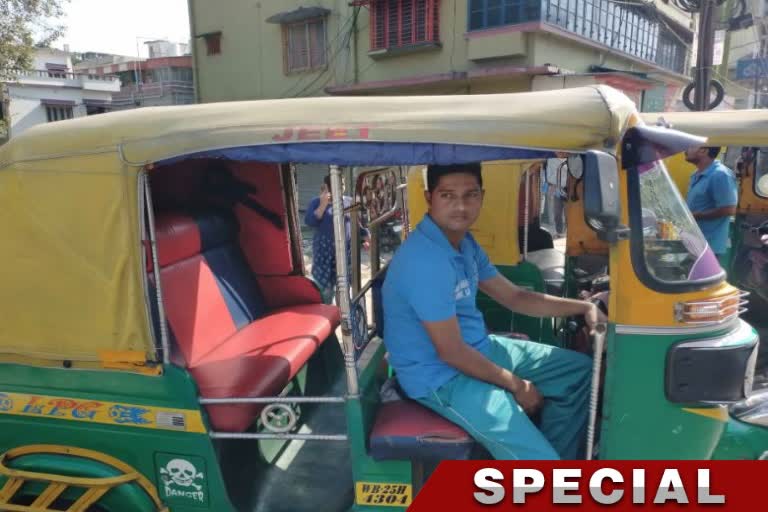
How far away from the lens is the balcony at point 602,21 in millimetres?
12281

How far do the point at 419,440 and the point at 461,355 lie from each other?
0.37 m

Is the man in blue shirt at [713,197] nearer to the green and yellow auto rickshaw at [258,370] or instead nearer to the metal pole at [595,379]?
the green and yellow auto rickshaw at [258,370]

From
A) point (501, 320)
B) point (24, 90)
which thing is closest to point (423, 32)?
point (501, 320)

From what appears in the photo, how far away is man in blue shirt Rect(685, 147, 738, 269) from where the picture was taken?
500 cm

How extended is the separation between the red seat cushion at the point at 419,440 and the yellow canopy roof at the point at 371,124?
1114 millimetres

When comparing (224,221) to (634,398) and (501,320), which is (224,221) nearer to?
(501,320)

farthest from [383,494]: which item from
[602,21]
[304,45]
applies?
[304,45]

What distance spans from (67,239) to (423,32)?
43.2 ft

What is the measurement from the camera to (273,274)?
389cm

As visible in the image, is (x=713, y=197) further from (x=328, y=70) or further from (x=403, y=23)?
(x=328, y=70)

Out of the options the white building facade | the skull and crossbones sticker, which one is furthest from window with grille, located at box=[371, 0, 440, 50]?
the white building facade

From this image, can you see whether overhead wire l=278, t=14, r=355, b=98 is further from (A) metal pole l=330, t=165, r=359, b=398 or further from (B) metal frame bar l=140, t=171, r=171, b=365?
(A) metal pole l=330, t=165, r=359, b=398

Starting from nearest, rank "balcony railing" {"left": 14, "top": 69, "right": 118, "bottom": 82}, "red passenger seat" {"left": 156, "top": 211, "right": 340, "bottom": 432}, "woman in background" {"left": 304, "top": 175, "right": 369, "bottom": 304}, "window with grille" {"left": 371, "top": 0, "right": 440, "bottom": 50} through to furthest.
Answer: "red passenger seat" {"left": 156, "top": 211, "right": 340, "bottom": 432}, "woman in background" {"left": 304, "top": 175, "right": 369, "bottom": 304}, "window with grille" {"left": 371, "top": 0, "right": 440, "bottom": 50}, "balcony railing" {"left": 14, "top": 69, "right": 118, "bottom": 82}

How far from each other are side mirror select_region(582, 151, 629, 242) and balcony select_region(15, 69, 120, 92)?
98.5ft
